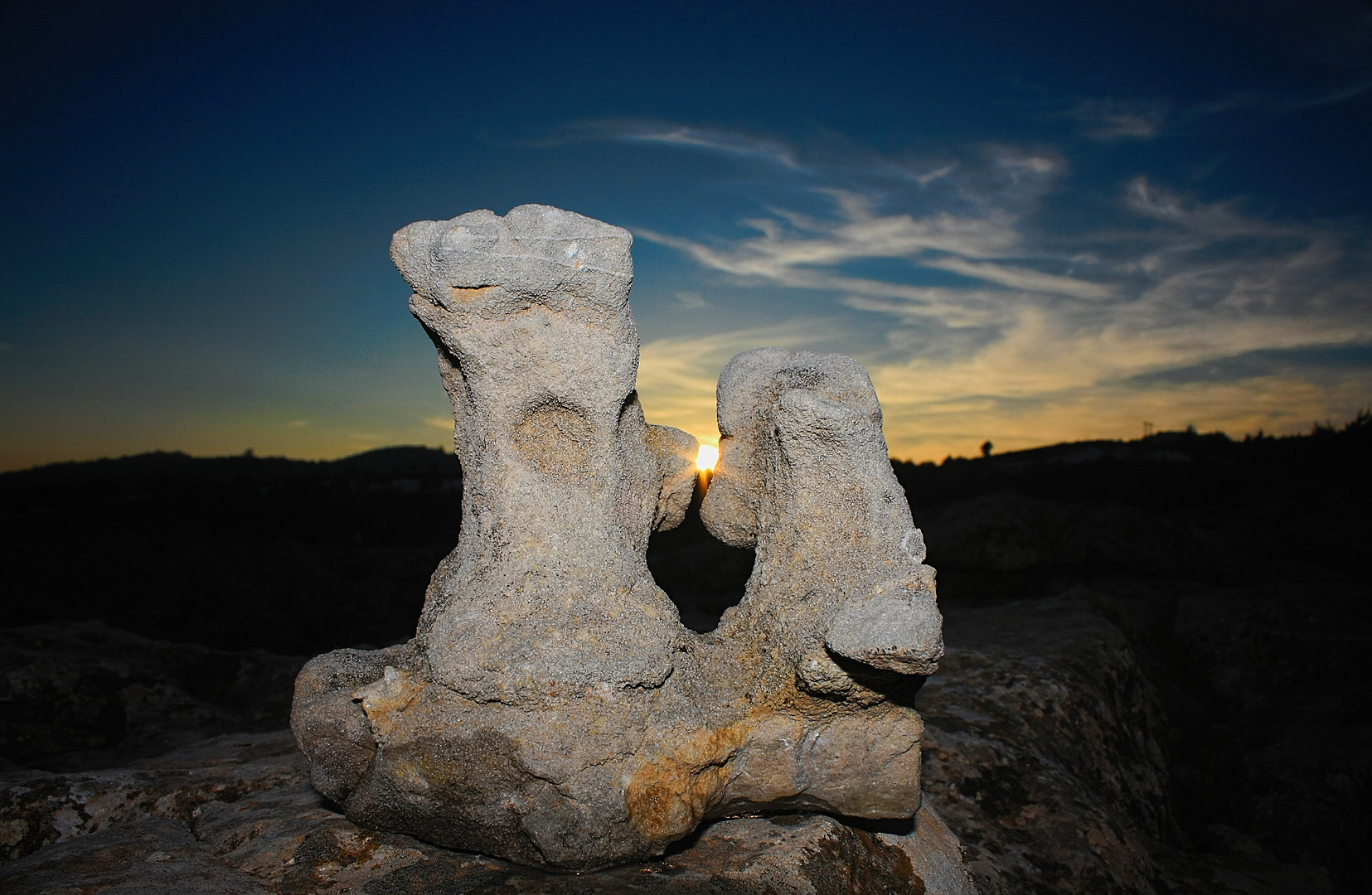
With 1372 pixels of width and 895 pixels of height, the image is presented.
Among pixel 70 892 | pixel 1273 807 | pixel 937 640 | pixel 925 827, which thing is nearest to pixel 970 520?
pixel 1273 807

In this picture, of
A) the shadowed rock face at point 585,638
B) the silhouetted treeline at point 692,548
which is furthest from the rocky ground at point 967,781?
the silhouetted treeline at point 692,548

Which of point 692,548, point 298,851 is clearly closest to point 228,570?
point 692,548

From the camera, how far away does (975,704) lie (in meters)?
3.92

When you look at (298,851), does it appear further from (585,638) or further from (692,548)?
(692,548)

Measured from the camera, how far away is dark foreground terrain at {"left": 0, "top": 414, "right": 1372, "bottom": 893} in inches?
91.1

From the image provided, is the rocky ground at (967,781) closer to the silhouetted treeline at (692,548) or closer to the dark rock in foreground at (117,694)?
the dark rock in foreground at (117,694)

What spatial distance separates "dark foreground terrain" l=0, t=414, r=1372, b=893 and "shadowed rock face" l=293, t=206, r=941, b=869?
0.16 meters

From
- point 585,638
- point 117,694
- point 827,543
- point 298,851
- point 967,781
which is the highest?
point 827,543

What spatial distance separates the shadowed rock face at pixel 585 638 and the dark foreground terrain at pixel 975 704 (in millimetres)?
156

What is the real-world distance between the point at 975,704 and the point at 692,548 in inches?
295

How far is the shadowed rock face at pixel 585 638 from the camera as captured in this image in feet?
6.88

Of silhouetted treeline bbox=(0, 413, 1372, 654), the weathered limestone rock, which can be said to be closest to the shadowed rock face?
the weathered limestone rock

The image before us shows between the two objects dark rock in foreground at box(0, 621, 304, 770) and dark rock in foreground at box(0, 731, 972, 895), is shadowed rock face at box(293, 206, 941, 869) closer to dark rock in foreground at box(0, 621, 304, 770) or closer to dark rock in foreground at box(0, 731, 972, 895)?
dark rock in foreground at box(0, 731, 972, 895)

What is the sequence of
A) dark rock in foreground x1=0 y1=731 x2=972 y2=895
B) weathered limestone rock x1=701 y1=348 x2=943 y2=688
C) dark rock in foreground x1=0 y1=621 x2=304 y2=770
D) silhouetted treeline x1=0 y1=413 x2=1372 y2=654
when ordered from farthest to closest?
1. silhouetted treeline x1=0 y1=413 x2=1372 y2=654
2. dark rock in foreground x1=0 y1=621 x2=304 y2=770
3. weathered limestone rock x1=701 y1=348 x2=943 y2=688
4. dark rock in foreground x1=0 y1=731 x2=972 y2=895
